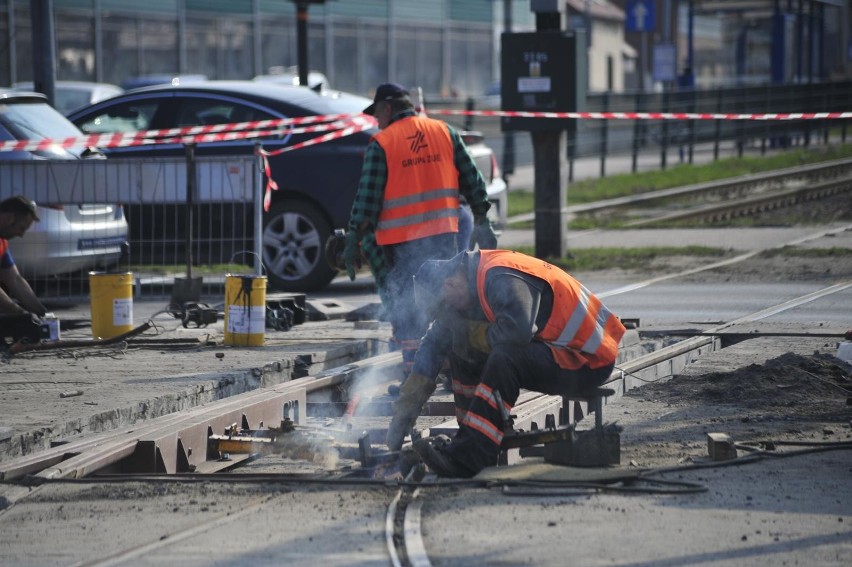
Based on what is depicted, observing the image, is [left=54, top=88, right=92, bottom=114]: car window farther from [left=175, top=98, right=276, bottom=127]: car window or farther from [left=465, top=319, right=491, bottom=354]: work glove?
[left=465, top=319, right=491, bottom=354]: work glove

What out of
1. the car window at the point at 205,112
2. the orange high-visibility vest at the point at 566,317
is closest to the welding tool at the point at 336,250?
the orange high-visibility vest at the point at 566,317

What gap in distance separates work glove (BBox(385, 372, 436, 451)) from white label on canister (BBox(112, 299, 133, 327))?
382cm

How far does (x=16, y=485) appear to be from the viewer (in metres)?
6.14

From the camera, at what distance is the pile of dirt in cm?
793

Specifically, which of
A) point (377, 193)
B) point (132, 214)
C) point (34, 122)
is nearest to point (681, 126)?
point (132, 214)

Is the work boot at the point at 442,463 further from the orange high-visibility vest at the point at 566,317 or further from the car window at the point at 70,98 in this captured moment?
the car window at the point at 70,98

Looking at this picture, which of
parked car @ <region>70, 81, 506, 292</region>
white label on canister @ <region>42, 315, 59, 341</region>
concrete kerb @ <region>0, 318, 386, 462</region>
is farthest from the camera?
parked car @ <region>70, 81, 506, 292</region>

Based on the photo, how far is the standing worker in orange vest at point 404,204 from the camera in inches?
332

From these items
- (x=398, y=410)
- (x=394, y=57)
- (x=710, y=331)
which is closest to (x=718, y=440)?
(x=398, y=410)

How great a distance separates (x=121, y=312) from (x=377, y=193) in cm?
272

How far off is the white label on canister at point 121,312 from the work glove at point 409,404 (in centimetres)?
382

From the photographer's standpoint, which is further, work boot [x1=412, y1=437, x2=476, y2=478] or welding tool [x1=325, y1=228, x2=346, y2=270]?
welding tool [x1=325, y1=228, x2=346, y2=270]

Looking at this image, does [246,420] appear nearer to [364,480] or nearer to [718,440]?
[364,480]

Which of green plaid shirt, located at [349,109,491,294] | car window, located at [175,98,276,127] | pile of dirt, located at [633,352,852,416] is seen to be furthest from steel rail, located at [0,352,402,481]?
car window, located at [175,98,276,127]
